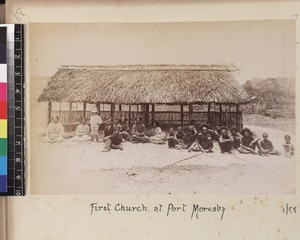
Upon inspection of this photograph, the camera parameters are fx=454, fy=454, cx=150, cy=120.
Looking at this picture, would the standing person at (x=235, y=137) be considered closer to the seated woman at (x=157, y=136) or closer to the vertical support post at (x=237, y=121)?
the vertical support post at (x=237, y=121)

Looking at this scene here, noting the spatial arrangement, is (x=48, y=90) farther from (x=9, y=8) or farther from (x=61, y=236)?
(x=61, y=236)

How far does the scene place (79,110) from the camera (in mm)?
897

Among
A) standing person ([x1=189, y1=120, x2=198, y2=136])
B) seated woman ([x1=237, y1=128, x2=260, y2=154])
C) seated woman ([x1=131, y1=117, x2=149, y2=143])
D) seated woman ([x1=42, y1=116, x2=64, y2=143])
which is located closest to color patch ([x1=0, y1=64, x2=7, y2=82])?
seated woman ([x1=42, y1=116, x2=64, y2=143])

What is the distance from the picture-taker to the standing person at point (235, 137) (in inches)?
35.0

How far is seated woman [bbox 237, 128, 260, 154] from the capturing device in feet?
2.91

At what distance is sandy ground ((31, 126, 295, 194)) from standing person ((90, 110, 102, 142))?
0.02m

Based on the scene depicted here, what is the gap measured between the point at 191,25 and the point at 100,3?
18 centimetres

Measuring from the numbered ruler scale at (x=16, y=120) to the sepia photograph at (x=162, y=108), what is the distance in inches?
0.8

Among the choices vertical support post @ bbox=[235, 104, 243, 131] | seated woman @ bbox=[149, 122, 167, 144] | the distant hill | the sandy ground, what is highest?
the distant hill

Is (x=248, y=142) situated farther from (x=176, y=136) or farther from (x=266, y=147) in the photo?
(x=176, y=136)

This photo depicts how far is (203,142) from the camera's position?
0.89 m

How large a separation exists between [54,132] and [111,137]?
0.37 ft

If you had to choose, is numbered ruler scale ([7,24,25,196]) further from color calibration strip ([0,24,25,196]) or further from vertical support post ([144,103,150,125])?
vertical support post ([144,103,150,125])

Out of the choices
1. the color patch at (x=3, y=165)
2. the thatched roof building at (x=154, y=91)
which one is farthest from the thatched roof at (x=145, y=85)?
the color patch at (x=3, y=165)
